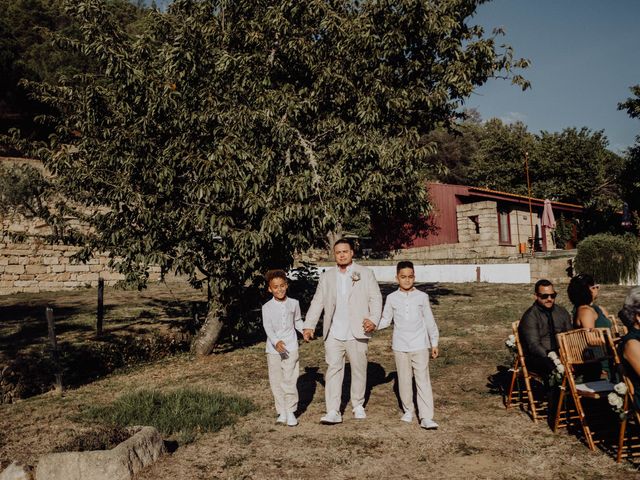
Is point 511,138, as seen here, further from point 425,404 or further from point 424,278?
point 425,404

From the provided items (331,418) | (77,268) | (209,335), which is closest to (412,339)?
(331,418)

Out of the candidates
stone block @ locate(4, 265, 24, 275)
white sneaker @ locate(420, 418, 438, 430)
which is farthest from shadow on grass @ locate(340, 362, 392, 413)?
stone block @ locate(4, 265, 24, 275)

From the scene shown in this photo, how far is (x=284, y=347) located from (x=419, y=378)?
5.10 feet

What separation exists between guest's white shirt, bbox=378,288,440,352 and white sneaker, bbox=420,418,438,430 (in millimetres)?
792

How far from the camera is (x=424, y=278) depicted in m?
26.5

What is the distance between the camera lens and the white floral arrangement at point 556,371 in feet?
17.0

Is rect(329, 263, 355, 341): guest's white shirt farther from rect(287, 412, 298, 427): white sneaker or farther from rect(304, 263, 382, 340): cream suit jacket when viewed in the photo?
rect(287, 412, 298, 427): white sneaker

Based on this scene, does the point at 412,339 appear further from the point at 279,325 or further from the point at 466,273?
the point at 466,273

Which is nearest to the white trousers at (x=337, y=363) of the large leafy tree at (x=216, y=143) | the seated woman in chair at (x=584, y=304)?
the seated woman in chair at (x=584, y=304)

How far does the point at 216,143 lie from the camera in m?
8.86

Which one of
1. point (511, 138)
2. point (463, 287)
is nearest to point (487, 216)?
point (463, 287)

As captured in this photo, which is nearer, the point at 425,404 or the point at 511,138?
the point at 425,404

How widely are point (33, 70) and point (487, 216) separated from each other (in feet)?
86.2

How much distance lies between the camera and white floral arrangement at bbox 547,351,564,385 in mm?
5182
